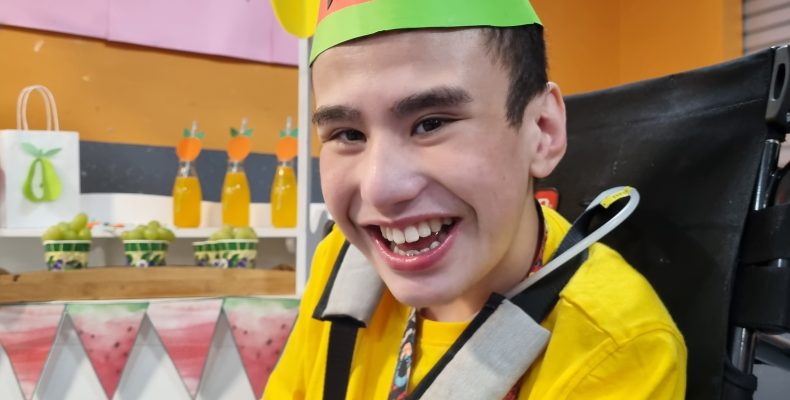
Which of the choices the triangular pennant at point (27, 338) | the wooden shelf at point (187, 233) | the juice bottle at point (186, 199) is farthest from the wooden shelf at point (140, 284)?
the juice bottle at point (186, 199)

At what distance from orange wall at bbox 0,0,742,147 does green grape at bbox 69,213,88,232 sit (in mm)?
412

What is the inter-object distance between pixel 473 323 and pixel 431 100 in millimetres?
267

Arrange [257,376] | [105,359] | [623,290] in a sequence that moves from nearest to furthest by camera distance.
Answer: [623,290] → [105,359] → [257,376]

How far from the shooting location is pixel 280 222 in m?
2.28

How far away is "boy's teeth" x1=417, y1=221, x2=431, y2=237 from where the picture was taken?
2.43 ft

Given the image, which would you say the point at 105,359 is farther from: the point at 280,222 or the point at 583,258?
the point at 583,258

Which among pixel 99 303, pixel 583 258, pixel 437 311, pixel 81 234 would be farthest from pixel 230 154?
pixel 583 258

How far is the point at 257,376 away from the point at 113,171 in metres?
0.92

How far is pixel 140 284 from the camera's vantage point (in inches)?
70.6

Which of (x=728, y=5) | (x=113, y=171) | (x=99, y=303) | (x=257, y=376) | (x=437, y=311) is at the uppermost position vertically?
(x=728, y=5)

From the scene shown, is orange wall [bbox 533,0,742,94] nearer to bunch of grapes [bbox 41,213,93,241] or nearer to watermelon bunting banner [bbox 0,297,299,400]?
watermelon bunting banner [bbox 0,297,299,400]

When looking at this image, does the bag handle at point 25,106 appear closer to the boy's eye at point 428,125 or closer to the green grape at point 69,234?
the green grape at point 69,234

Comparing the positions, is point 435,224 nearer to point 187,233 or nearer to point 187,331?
point 187,331

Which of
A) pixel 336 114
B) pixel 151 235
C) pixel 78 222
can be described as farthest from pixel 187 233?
pixel 336 114
